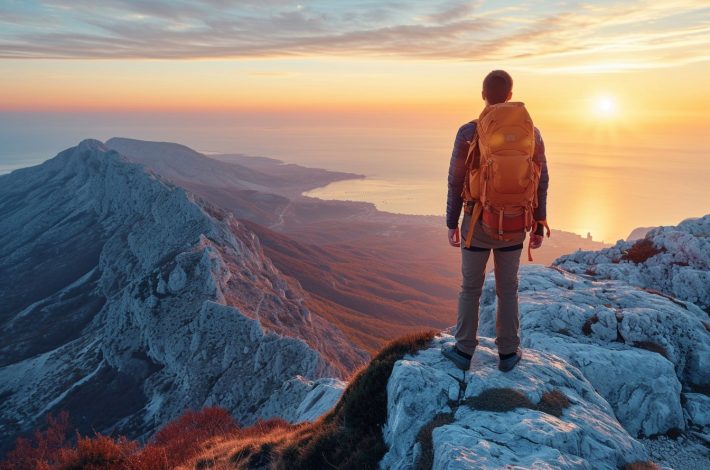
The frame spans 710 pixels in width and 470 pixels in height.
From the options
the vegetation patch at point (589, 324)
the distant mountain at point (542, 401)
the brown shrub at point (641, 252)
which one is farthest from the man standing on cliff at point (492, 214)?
the brown shrub at point (641, 252)

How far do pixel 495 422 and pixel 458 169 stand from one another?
15.6 ft

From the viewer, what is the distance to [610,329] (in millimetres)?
14508

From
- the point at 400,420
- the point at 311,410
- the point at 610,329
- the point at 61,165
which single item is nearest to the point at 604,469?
the point at 400,420

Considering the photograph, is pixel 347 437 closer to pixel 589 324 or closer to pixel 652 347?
pixel 589 324

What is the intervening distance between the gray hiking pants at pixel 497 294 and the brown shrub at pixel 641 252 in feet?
62.7

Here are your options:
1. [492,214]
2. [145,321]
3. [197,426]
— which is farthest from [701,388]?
[145,321]

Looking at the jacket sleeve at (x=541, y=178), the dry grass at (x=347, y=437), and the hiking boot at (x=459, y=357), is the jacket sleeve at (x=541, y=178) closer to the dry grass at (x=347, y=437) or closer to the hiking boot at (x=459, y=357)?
the hiking boot at (x=459, y=357)

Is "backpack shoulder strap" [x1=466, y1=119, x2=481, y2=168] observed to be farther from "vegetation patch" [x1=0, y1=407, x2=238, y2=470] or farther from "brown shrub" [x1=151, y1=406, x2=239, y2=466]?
"brown shrub" [x1=151, y1=406, x2=239, y2=466]

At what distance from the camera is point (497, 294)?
873 cm

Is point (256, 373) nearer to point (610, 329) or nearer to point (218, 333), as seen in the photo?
point (218, 333)

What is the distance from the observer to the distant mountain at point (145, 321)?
1777 inches

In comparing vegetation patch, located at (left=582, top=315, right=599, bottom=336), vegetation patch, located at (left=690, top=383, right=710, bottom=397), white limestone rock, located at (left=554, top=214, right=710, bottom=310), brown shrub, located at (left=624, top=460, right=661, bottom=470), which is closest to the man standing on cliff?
brown shrub, located at (left=624, top=460, right=661, bottom=470)

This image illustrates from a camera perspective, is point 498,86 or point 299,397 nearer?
point 498,86

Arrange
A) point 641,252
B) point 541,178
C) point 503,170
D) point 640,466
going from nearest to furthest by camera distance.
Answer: point 640,466 → point 503,170 → point 541,178 → point 641,252
